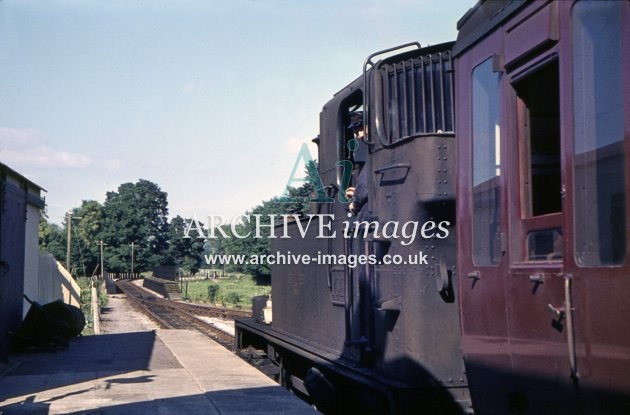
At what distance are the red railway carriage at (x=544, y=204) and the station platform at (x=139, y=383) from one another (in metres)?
3.40

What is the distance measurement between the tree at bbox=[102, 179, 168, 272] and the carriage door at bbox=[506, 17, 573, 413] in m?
94.6

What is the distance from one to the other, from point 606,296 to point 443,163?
7.16 ft

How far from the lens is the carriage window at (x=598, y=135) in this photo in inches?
109

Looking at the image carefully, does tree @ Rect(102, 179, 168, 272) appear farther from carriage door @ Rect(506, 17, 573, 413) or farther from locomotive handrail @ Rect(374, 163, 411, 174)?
carriage door @ Rect(506, 17, 573, 413)

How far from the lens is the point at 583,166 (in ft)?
9.78

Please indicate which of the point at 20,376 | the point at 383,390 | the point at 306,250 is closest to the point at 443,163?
the point at 383,390

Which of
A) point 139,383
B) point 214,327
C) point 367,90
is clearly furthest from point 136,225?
point 367,90

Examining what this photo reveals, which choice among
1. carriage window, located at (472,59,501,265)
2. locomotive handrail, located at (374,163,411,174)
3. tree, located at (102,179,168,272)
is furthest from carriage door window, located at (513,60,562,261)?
tree, located at (102,179,168,272)

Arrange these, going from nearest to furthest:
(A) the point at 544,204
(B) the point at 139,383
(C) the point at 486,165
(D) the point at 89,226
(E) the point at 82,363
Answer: (A) the point at 544,204, (C) the point at 486,165, (B) the point at 139,383, (E) the point at 82,363, (D) the point at 89,226

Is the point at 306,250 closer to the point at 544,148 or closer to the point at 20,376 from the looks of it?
the point at 20,376

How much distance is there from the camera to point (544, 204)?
11.6 feet

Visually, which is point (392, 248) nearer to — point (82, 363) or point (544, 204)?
point (544, 204)

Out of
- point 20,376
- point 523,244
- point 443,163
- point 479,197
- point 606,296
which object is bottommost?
point 20,376

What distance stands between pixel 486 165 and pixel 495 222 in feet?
1.11
